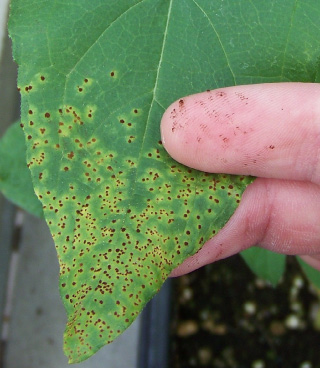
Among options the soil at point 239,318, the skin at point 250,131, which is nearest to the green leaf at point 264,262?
the skin at point 250,131

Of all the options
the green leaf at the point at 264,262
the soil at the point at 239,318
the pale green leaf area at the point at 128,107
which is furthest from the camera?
the soil at the point at 239,318

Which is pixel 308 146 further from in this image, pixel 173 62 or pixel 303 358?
pixel 303 358

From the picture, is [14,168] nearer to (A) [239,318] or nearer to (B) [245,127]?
(B) [245,127]

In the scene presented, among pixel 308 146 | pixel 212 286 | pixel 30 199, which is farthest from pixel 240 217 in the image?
pixel 212 286

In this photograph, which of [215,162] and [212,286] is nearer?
[215,162]

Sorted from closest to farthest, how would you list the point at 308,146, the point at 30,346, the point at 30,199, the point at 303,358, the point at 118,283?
the point at 118,283 < the point at 308,146 < the point at 30,199 < the point at 303,358 < the point at 30,346

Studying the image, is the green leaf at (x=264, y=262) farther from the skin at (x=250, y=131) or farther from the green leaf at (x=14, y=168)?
the green leaf at (x=14, y=168)
